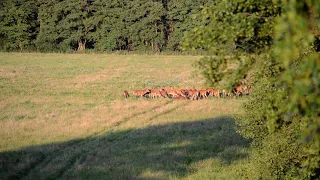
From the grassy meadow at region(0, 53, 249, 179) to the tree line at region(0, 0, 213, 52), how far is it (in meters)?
50.8

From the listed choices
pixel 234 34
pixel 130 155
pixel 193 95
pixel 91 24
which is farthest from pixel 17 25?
pixel 234 34

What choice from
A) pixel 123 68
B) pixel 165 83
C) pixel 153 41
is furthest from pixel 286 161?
pixel 153 41

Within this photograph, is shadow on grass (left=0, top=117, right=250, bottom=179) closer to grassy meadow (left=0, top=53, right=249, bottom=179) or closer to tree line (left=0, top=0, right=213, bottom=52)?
grassy meadow (left=0, top=53, right=249, bottom=179)

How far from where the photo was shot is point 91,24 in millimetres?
83812

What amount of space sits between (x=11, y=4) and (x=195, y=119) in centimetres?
7240

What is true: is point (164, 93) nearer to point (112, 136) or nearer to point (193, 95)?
point (193, 95)

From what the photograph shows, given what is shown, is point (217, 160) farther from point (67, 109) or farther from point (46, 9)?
point (46, 9)

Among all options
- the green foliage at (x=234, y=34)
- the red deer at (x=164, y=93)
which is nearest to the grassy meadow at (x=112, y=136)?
the red deer at (x=164, y=93)

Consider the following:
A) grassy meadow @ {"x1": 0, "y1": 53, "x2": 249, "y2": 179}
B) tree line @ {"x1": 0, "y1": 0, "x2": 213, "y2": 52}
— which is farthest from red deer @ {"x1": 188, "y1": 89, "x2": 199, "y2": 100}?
tree line @ {"x1": 0, "y1": 0, "x2": 213, "y2": 52}

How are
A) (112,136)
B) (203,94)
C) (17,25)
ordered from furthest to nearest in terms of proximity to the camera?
(17,25) < (203,94) < (112,136)

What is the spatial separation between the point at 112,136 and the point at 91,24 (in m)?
68.3

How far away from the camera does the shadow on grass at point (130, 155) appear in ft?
Result: 44.1

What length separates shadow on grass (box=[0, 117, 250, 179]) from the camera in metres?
13.4

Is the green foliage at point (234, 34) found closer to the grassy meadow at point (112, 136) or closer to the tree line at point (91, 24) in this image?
the grassy meadow at point (112, 136)
